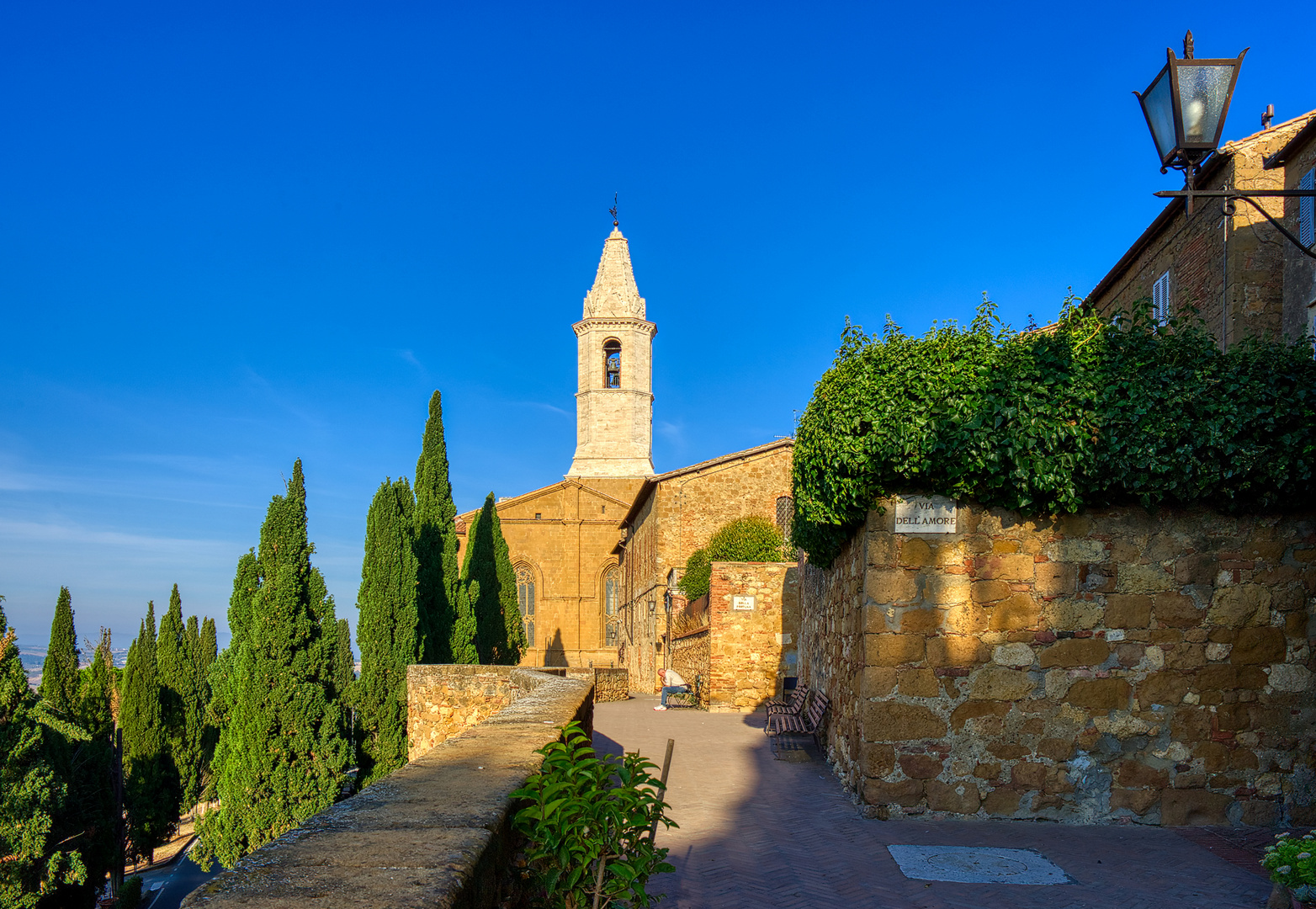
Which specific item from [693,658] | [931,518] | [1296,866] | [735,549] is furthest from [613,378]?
[1296,866]

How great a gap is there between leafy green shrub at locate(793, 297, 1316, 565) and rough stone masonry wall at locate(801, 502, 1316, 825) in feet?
1.19

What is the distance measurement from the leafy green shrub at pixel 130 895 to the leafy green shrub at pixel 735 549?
15.8 meters

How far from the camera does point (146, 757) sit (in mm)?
24734

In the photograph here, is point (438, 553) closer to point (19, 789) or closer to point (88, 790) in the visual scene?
point (88, 790)

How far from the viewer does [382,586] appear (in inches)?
800

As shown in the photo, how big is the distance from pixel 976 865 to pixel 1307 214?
11.5 meters

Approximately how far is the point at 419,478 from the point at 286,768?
12091 mm

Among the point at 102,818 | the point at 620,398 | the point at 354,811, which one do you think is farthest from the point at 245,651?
the point at 620,398

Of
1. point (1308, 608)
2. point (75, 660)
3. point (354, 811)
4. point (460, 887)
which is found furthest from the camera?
point (75, 660)

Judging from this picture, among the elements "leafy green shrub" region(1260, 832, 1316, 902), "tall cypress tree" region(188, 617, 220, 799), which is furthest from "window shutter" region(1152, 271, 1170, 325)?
"tall cypress tree" region(188, 617, 220, 799)

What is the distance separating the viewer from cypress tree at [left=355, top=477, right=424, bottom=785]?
19.5 m

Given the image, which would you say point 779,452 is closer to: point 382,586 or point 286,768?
point 382,586

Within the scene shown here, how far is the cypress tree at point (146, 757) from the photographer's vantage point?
24109mm

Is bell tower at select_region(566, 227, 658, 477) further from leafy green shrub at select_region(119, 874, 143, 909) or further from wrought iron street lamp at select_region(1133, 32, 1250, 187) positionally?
wrought iron street lamp at select_region(1133, 32, 1250, 187)
